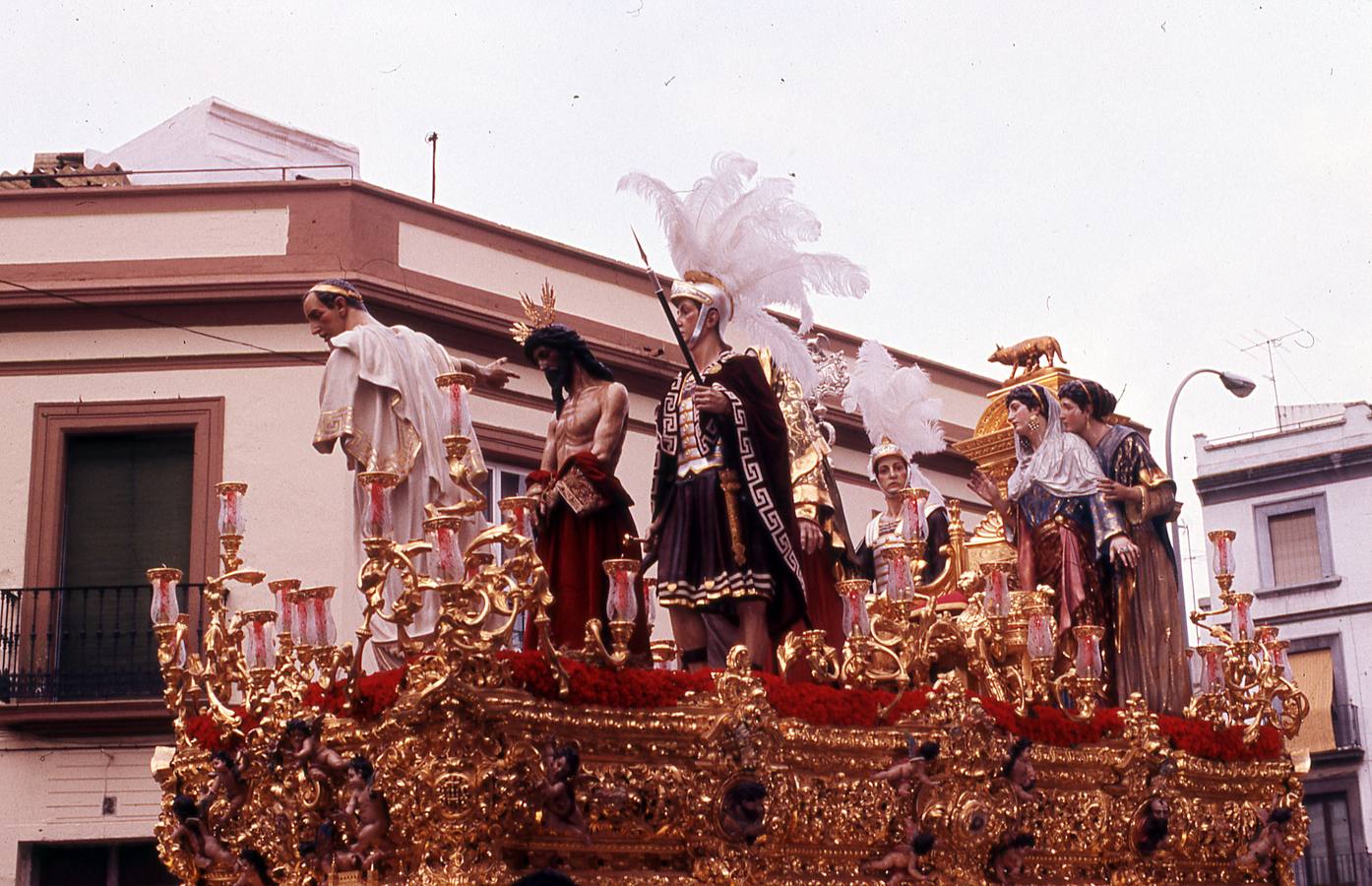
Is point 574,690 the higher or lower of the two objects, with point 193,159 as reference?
lower

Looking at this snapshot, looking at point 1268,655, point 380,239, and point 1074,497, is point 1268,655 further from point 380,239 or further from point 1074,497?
point 380,239

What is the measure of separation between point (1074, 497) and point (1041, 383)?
126cm

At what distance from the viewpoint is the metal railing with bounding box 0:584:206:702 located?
53.8 feet

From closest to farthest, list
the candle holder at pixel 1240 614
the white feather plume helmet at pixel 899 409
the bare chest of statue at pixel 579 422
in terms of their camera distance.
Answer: the bare chest of statue at pixel 579 422 < the candle holder at pixel 1240 614 < the white feather plume helmet at pixel 899 409

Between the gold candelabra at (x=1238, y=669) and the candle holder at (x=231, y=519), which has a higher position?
the candle holder at (x=231, y=519)

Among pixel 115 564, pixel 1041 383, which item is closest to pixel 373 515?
pixel 1041 383

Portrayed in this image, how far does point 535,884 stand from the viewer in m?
4.07

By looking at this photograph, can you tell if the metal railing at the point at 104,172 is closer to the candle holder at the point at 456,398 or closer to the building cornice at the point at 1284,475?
the candle holder at the point at 456,398

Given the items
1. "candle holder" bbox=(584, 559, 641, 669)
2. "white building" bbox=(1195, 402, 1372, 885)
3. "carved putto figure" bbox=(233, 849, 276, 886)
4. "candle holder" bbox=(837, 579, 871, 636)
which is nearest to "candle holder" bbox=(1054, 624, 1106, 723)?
"candle holder" bbox=(837, 579, 871, 636)

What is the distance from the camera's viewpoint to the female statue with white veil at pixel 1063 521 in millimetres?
11031

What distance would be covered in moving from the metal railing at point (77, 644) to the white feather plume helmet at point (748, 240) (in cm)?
804

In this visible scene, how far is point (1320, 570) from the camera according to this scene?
93.9 feet

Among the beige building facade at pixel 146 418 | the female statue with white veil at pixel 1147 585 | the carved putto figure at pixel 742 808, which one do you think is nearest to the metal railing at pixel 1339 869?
the beige building facade at pixel 146 418

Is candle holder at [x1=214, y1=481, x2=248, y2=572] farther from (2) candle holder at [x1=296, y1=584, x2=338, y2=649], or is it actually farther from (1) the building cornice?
(1) the building cornice
